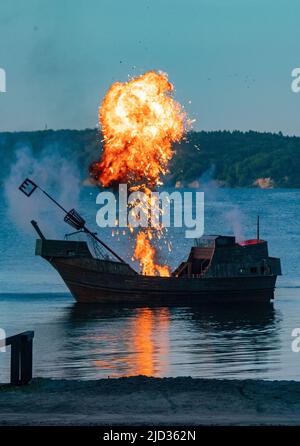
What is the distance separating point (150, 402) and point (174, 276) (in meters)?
48.7

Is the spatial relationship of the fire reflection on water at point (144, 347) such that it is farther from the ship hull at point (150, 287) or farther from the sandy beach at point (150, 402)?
the sandy beach at point (150, 402)

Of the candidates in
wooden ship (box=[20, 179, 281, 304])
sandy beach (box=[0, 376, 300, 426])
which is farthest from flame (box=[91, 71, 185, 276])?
sandy beach (box=[0, 376, 300, 426])

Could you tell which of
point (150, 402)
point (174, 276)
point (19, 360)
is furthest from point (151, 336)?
point (150, 402)

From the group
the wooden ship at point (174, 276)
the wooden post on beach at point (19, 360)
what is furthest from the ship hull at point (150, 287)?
the wooden post on beach at point (19, 360)

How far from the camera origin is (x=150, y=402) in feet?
86.2

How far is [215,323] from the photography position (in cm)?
6481

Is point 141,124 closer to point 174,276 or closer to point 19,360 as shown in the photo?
point 174,276

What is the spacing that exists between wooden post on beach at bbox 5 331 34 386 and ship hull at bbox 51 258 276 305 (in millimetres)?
44309

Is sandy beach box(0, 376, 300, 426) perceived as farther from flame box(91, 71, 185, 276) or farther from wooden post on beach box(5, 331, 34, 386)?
flame box(91, 71, 185, 276)

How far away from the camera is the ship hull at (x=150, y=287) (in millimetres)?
73562

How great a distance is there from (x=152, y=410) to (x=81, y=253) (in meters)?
49.5

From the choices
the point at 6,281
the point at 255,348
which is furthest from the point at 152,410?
the point at 6,281

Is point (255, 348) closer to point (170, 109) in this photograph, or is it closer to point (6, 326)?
point (6, 326)
